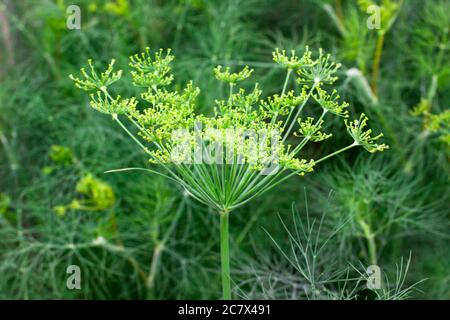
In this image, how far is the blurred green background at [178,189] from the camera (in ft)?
7.14

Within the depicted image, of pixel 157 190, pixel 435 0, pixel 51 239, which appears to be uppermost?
pixel 435 0

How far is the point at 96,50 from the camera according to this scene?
2.68m

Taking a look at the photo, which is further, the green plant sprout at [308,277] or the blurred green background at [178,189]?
the blurred green background at [178,189]

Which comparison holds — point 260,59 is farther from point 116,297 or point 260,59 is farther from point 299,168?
point 299,168

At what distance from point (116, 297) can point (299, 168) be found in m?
1.34

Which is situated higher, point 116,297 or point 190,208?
point 190,208

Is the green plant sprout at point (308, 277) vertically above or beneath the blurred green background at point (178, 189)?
beneath

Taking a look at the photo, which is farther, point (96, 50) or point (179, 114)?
point (96, 50)

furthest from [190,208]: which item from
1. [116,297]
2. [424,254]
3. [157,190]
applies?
[424,254]

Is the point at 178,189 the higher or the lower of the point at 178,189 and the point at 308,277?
the higher

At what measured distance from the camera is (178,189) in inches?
89.5

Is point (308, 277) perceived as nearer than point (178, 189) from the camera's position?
Yes
